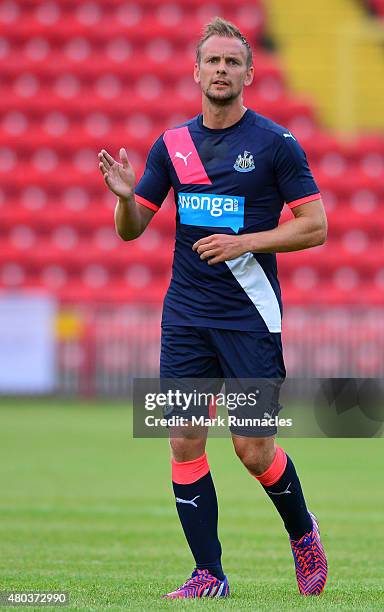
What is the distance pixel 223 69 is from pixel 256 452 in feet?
5.33

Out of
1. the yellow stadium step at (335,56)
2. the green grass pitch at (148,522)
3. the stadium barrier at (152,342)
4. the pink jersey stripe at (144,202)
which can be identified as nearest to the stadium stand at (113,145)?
the yellow stadium step at (335,56)

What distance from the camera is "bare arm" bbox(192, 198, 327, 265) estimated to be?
528cm

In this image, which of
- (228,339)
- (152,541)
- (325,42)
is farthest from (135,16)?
(228,339)

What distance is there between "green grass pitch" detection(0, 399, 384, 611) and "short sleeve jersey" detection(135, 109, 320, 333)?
3.97ft

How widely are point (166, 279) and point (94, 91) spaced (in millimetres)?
4214

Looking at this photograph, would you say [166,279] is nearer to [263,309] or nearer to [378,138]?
[378,138]

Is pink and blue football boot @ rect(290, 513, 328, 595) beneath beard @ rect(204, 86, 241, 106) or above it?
beneath

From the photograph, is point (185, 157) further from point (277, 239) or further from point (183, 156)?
point (277, 239)

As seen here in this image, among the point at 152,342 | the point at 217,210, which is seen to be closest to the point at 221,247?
the point at 217,210

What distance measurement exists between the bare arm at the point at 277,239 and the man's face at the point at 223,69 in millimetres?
573

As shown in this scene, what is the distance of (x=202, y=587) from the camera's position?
539 centimetres

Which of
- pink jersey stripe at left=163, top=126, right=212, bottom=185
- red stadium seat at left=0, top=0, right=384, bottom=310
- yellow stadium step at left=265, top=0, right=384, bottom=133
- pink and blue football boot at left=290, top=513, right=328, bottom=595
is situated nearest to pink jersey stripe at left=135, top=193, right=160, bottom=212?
pink jersey stripe at left=163, top=126, right=212, bottom=185

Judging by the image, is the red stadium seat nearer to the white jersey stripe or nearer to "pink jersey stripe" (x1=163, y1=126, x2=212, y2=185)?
"pink jersey stripe" (x1=163, y1=126, x2=212, y2=185)

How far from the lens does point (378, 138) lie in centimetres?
2125
